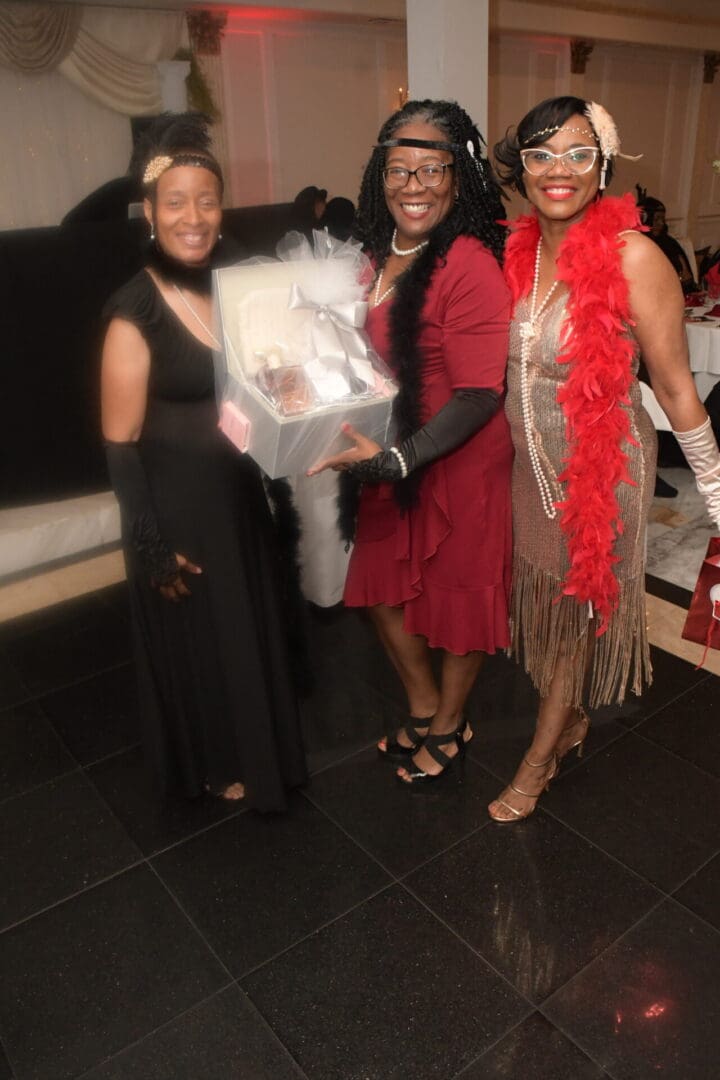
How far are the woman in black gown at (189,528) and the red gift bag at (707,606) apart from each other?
3.00ft

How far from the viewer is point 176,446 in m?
1.71

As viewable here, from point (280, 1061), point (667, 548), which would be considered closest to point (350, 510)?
point (280, 1061)

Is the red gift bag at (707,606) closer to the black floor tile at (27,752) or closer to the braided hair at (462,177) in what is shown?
the braided hair at (462,177)

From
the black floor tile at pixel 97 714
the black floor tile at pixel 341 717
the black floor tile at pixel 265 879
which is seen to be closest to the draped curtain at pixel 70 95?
the black floor tile at pixel 97 714

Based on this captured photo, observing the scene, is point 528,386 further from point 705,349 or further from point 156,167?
point 705,349

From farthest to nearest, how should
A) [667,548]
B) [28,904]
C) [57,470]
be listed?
1. [667,548]
2. [57,470]
3. [28,904]

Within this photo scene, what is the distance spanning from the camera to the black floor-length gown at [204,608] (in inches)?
65.3

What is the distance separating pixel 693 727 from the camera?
2.34m

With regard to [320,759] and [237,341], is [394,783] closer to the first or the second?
[320,759]

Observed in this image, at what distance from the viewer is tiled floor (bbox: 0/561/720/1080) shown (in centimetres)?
156

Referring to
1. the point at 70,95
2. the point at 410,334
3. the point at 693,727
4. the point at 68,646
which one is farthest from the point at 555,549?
the point at 70,95

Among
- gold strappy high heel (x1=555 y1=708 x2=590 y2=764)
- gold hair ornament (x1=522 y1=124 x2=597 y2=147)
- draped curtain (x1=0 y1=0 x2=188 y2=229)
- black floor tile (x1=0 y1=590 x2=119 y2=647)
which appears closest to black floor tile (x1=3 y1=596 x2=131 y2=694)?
black floor tile (x1=0 y1=590 x2=119 y2=647)

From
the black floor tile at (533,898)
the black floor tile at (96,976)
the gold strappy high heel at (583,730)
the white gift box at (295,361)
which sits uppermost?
the white gift box at (295,361)

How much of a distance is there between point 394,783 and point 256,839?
1.27ft
